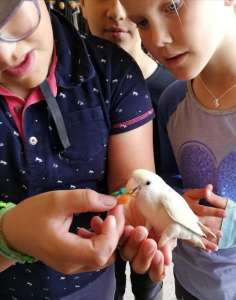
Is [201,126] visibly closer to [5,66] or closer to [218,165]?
[218,165]

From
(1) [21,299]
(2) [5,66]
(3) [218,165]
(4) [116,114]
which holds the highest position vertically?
(2) [5,66]

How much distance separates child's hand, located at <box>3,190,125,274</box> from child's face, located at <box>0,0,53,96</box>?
0.59 ft

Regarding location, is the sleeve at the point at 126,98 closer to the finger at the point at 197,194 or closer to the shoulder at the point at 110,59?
the shoulder at the point at 110,59

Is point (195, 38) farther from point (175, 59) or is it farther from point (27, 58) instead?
point (27, 58)

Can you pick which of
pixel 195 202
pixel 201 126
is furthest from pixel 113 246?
pixel 201 126

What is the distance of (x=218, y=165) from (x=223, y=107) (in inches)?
3.7

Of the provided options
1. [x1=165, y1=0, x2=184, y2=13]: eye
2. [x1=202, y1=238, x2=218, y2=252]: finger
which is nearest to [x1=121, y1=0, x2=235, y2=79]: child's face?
[x1=165, y1=0, x2=184, y2=13]: eye

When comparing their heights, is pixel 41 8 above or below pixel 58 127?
above

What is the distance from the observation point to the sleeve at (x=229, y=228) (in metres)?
0.58

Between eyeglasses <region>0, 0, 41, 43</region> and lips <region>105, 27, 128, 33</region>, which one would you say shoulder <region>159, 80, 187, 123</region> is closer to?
lips <region>105, 27, 128, 33</region>

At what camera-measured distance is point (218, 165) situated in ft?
2.08

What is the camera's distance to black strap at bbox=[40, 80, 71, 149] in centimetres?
58

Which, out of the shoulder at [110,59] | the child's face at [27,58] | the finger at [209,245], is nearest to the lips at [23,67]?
the child's face at [27,58]

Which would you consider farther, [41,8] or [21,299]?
[21,299]
